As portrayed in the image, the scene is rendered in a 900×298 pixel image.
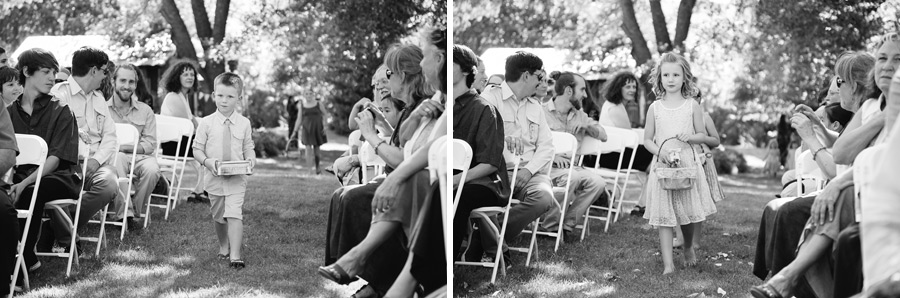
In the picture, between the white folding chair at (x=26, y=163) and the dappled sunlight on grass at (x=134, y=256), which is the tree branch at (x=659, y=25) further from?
the white folding chair at (x=26, y=163)

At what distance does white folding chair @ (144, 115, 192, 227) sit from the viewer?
4670mm

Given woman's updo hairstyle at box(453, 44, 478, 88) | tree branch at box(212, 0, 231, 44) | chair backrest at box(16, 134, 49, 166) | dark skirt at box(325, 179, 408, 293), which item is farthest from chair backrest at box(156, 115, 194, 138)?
woman's updo hairstyle at box(453, 44, 478, 88)

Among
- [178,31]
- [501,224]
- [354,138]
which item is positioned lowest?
[501,224]

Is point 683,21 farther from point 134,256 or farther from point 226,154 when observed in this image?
point 226,154

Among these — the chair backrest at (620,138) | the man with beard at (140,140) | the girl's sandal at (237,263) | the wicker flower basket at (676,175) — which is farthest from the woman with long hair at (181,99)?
the chair backrest at (620,138)

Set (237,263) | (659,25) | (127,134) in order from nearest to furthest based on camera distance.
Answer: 1. (659,25)
2. (237,263)
3. (127,134)

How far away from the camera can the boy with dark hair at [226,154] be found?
349 cm

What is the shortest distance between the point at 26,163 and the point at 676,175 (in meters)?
2.75

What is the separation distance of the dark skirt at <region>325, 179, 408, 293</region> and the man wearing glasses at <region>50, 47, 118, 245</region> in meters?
1.18

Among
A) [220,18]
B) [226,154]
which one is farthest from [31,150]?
[226,154]

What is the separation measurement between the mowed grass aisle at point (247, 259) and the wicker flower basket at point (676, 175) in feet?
6.18

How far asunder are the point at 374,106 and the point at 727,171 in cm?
174

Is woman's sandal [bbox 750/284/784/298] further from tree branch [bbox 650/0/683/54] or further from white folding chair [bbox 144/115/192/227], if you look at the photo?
white folding chair [bbox 144/115/192/227]

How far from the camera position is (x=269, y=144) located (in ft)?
11.9
